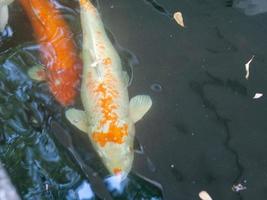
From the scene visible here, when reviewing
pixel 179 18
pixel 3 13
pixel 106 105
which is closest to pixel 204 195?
pixel 106 105

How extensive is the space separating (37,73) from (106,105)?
2.39 ft

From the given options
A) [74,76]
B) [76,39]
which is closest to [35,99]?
[74,76]

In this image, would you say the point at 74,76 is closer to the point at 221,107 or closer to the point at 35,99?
the point at 35,99

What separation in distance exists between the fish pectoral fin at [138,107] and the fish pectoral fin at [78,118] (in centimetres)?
36

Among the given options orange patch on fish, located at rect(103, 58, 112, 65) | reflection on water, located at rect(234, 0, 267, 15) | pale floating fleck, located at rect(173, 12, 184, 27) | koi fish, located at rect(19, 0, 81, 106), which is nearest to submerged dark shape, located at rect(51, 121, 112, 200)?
koi fish, located at rect(19, 0, 81, 106)

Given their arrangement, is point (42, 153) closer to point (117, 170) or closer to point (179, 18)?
point (117, 170)

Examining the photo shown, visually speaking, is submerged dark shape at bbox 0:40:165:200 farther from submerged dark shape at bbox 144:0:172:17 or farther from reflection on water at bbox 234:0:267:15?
reflection on water at bbox 234:0:267:15

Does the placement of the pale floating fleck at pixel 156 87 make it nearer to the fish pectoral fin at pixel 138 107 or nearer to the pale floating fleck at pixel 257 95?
the fish pectoral fin at pixel 138 107

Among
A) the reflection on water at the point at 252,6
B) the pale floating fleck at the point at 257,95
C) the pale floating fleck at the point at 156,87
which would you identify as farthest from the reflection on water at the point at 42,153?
the reflection on water at the point at 252,6

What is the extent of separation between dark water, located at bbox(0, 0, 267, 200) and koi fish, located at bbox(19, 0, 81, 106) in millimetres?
80

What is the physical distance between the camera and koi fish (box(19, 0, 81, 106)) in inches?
169

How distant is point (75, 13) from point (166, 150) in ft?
5.52

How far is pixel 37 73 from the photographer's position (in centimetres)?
440

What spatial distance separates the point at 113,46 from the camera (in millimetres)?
4617
